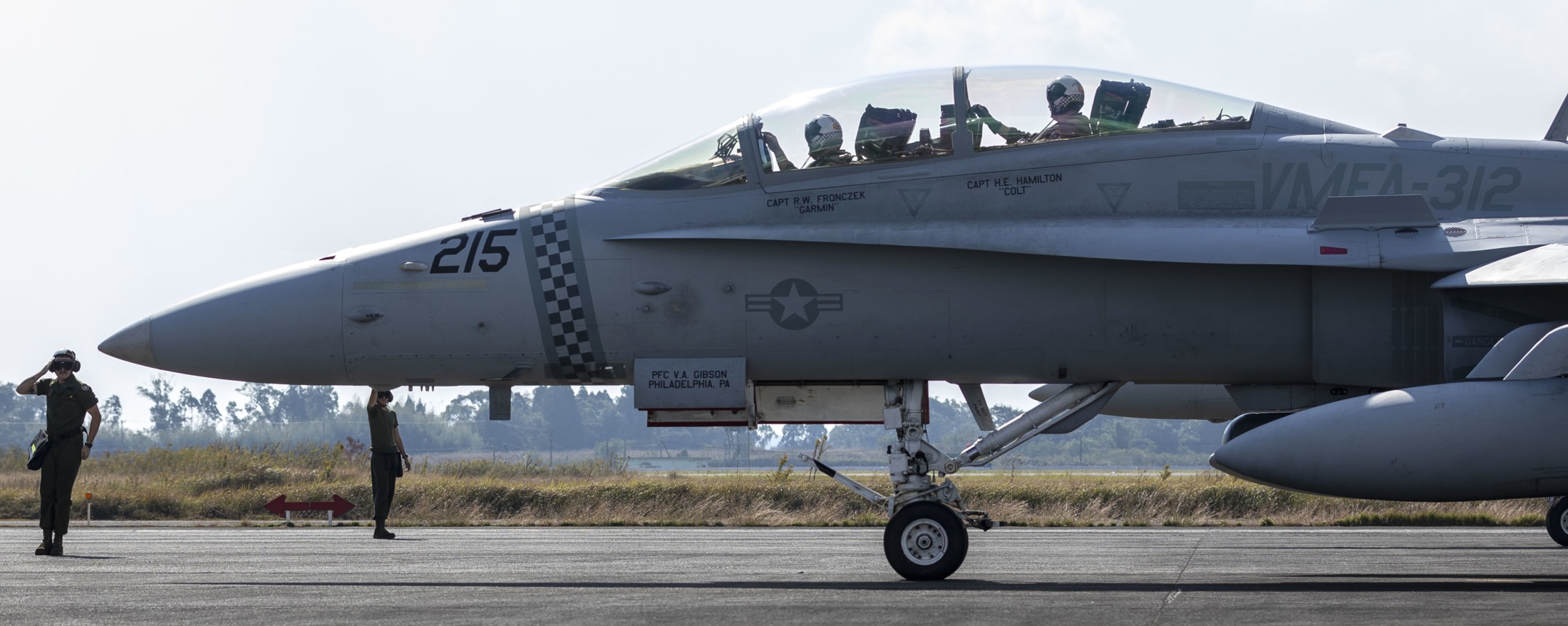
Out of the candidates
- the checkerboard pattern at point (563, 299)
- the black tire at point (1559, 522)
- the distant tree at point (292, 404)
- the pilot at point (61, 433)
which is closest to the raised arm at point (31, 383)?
the pilot at point (61, 433)

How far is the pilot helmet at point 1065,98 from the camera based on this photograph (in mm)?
10945

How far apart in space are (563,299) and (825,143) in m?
2.14

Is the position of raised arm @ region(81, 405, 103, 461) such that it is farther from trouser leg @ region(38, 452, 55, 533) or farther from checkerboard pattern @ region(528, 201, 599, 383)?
checkerboard pattern @ region(528, 201, 599, 383)

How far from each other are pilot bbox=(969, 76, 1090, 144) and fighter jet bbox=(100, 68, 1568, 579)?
2cm

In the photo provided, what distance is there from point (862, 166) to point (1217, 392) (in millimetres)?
6686

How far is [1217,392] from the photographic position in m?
16.2

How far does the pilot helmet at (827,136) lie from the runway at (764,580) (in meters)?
2.99

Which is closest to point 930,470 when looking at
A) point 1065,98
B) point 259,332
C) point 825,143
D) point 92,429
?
point 825,143

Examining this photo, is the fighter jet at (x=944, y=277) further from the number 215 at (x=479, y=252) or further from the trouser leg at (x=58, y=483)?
the trouser leg at (x=58, y=483)

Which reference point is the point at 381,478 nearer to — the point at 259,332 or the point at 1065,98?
the point at 259,332

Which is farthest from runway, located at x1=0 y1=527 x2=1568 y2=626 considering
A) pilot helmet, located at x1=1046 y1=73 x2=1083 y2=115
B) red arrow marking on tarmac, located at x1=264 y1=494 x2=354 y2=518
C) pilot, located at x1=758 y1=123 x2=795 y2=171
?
pilot helmet, located at x1=1046 y1=73 x2=1083 y2=115

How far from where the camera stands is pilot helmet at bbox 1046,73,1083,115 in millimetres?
10945

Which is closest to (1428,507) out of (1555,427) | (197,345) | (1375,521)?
(1375,521)

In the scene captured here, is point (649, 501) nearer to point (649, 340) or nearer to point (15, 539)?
point (15, 539)
